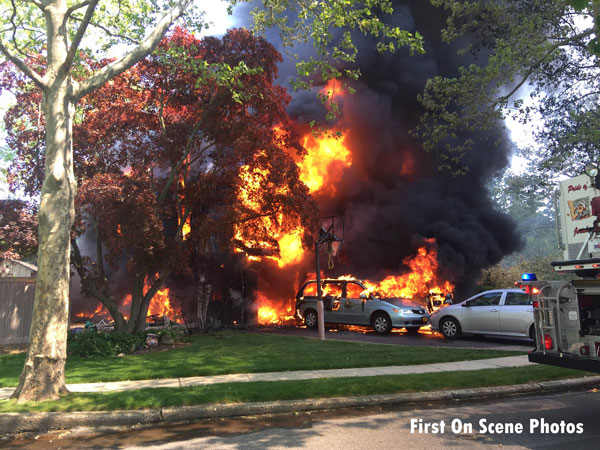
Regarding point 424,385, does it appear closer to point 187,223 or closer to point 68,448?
point 68,448

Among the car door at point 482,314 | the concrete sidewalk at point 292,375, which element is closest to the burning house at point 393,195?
the car door at point 482,314

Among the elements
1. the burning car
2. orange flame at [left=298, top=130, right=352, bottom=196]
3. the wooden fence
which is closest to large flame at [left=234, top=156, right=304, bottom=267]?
the burning car

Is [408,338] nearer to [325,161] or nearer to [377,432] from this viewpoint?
[377,432]

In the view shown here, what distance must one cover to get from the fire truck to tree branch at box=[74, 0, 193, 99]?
7.17 meters

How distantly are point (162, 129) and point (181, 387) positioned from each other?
8.52 meters

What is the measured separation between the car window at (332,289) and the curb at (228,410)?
9280 mm

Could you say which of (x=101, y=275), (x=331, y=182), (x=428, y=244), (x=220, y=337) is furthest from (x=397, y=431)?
(x=331, y=182)

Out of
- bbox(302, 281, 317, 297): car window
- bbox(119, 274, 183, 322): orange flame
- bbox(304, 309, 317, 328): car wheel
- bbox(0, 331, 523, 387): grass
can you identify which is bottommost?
bbox(0, 331, 523, 387): grass

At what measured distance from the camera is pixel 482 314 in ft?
42.7

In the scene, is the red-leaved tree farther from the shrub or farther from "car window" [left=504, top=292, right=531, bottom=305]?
"car window" [left=504, top=292, right=531, bottom=305]

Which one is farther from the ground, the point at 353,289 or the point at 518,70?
the point at 518,70

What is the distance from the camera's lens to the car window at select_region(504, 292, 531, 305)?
1245 centimetres

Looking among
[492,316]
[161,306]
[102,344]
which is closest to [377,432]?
[102,344]

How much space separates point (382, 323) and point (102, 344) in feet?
28.1
